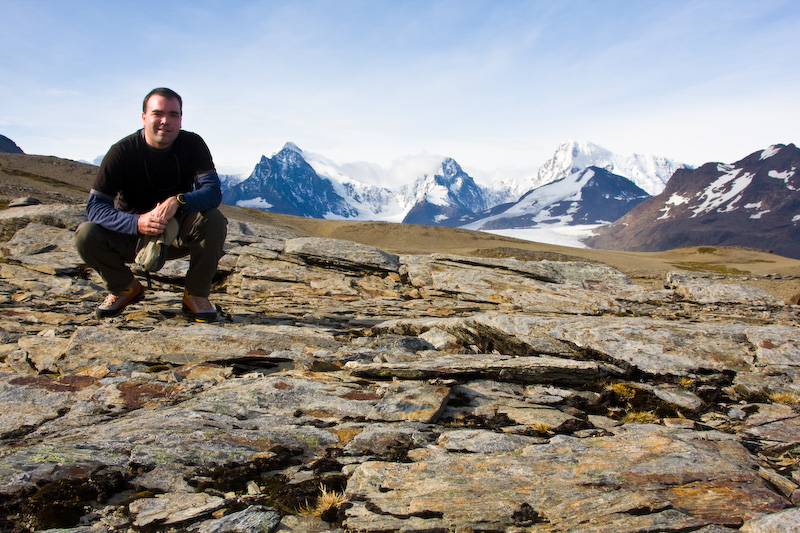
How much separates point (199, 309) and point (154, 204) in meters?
2.11

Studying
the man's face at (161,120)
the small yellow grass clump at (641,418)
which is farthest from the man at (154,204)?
the small yellow grass clump at (641,418)

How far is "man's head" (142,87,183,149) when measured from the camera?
751cm

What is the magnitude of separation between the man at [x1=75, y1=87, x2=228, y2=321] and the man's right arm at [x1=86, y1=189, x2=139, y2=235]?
0.05 ft

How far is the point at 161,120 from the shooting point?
298 inches

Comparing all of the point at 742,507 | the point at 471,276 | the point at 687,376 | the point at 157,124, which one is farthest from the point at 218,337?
the point at 471,276

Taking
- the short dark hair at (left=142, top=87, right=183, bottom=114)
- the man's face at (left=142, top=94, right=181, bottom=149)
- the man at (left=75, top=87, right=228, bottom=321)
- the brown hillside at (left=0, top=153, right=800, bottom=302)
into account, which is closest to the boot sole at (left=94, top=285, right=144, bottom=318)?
the man at (left=75, top=87, right=228, bottom=321)

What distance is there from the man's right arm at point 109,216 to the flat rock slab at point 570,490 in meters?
5.98

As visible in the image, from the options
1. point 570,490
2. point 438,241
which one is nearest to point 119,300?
point 570,490

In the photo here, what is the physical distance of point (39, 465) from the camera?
11.6 ft

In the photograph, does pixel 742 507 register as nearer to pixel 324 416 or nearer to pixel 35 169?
pixel 324 416

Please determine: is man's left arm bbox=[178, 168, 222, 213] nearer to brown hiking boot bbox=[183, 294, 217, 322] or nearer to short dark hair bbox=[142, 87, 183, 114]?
short dark hair bbox=[142, 87, 183, 114]

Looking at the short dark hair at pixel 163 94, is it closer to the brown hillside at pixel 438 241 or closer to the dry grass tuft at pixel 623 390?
the dry grass tuft at pixel 623 390

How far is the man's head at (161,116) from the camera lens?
7.51m

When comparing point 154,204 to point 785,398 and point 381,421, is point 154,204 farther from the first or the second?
point 785,398
